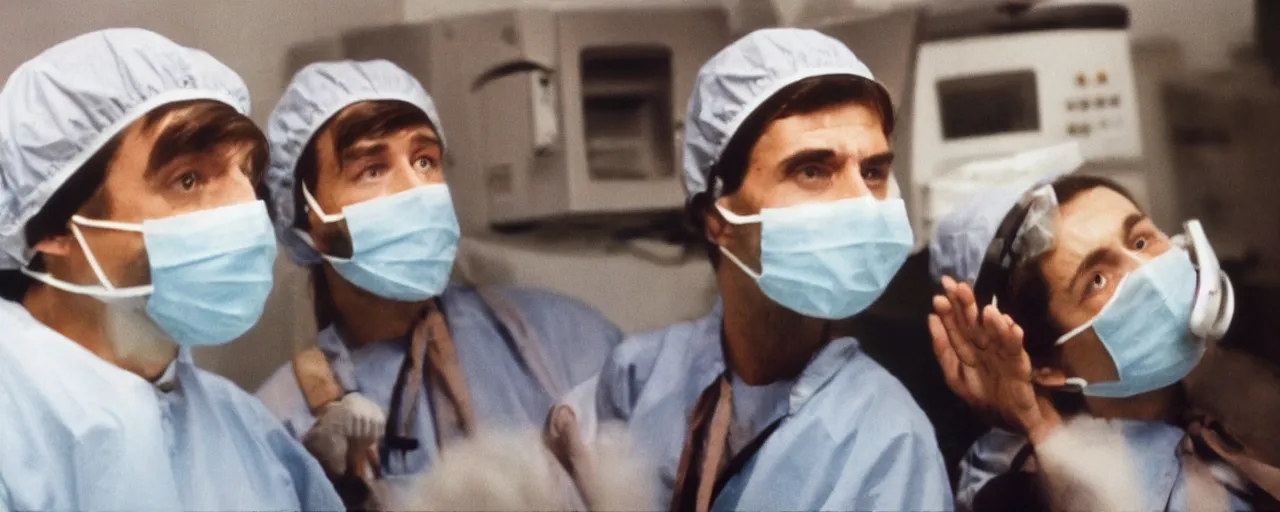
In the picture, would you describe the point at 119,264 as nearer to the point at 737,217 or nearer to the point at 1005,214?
the point at 737,217

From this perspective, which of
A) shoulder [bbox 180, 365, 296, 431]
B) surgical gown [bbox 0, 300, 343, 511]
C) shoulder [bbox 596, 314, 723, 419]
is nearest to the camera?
surgical gown [bbox 0, 300, 343, 511]

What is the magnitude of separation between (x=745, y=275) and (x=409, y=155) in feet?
1.38

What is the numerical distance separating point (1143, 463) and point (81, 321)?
1.20 m

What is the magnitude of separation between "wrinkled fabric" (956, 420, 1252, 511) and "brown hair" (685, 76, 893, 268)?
16.9 inches

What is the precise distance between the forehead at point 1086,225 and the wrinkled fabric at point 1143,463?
21cm

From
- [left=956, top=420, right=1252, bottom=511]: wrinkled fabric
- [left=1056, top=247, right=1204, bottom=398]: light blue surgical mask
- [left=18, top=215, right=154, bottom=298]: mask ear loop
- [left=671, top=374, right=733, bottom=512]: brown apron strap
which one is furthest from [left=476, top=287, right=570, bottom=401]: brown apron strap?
[left=1056, top=247, right=1204, bottom=398]: light blue surgical mask

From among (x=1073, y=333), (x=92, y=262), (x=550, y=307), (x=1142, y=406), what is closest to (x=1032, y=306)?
(x=1073, y=333)

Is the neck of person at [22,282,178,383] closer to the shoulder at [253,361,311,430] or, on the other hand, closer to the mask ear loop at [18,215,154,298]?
the mask ear loop at [18,215,154,298]

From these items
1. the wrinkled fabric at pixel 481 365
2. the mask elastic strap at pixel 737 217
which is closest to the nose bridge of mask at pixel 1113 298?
the mask elastic strap at pixel 737 217

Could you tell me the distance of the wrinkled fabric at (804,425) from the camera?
1.24 m

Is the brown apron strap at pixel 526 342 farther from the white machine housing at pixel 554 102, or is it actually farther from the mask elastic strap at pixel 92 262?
the mask elastic strap at pixel 92 262

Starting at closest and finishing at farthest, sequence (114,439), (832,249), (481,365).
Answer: (114,439) → (832,249) → (481,365)

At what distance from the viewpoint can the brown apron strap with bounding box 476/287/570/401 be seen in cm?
135

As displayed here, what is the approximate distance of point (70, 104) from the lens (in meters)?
1.12
